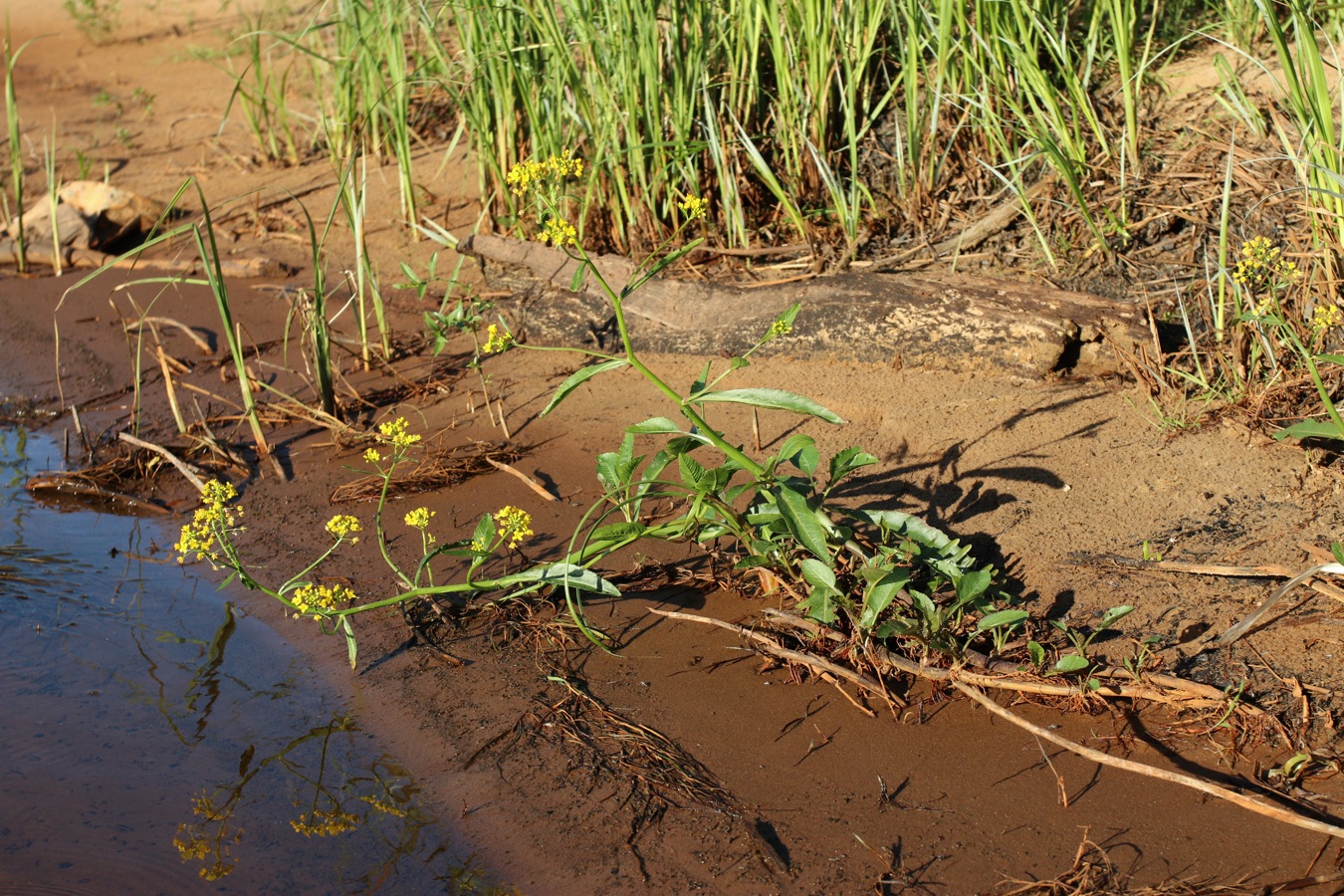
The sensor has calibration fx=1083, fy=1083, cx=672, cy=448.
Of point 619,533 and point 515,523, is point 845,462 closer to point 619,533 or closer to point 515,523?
point 619,533

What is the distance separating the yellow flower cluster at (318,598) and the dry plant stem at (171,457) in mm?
970

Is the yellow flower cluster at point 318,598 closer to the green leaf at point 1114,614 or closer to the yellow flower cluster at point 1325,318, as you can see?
the green leaf at point 1114,614

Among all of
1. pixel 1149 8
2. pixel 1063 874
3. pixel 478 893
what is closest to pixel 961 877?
pixel 1063 874

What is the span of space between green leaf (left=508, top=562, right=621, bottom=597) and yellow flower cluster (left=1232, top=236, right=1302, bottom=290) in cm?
171

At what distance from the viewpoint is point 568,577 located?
2.32 meters

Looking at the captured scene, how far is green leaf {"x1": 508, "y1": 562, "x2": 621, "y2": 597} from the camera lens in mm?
2301

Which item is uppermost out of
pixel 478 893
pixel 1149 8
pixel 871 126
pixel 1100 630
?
pixel 1149 8

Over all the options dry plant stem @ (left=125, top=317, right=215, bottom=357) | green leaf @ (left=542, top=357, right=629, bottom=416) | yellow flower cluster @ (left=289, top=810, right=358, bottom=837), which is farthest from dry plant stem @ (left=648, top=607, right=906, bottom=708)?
dry plant stem @ (left=125, top=317, right=215, bottom=357)

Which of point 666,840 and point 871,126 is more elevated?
point 871,126

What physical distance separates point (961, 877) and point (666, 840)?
48 centimetres

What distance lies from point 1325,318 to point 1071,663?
3.94ft

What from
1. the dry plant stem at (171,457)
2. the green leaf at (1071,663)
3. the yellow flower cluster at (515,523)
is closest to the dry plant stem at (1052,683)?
the green leaf at (1071,663)

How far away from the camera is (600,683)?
2.23 meters

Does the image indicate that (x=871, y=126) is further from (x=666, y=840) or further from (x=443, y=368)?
(x=666, y=840)
